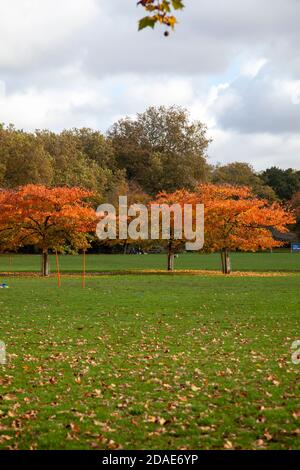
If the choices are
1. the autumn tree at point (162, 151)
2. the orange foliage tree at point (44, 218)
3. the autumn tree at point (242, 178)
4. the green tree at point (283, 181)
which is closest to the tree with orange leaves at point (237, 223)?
the orange foliage tree at point (44, 218)

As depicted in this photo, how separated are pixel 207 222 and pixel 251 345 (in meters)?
25.6

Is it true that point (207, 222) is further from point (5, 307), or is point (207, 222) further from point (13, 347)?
point (13, 347)

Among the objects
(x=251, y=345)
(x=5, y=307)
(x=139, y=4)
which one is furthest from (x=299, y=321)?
(x=139, y=4)

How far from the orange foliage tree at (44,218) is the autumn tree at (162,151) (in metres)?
36.6

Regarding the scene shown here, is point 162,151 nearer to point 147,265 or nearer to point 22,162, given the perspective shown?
point 22,162

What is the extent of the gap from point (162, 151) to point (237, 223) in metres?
40.0

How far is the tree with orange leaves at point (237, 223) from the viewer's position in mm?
37250

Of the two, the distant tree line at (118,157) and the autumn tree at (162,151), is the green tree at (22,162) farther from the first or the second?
the autumn tree at (162,151)

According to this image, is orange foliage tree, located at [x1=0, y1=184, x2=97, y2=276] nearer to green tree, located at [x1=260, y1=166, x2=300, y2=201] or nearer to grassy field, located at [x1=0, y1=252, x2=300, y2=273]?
grassy field, located at [x1=0, y1=252, x2=300, y2=273]

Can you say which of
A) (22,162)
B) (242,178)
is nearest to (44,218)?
(22,162)

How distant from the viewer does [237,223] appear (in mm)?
38125
